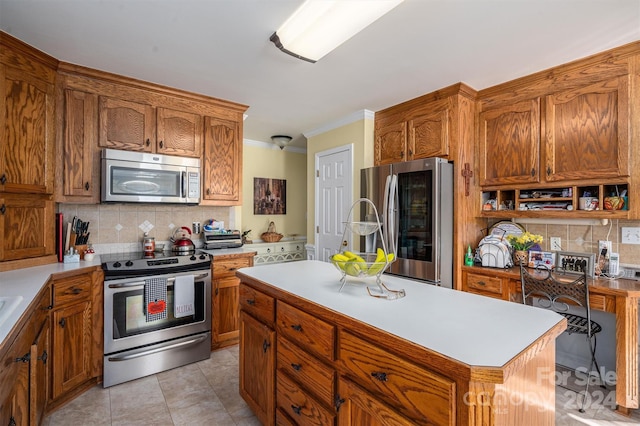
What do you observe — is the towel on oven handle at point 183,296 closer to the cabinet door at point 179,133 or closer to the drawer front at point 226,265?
the drawer front at point 226,265

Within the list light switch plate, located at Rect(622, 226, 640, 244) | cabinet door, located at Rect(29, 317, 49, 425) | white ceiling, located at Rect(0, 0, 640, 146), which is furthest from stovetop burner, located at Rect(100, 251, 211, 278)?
light switch plate, located at Rect(622, 226, 640, 244)

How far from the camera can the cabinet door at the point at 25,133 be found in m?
2.05

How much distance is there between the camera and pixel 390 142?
3.34m

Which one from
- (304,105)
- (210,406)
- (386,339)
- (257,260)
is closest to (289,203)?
(257,260)

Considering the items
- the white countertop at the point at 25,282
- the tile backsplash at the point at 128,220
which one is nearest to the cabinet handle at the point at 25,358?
the white countertop at the point at 25,282

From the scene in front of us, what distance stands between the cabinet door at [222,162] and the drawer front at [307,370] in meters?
2.07

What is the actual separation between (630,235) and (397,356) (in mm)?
2512

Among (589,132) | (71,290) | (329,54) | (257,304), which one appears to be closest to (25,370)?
(71,290)

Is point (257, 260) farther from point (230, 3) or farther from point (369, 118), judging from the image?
point (230, 3)

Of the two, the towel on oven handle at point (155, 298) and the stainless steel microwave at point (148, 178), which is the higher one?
the stainless steel microwave at point (148, 178)

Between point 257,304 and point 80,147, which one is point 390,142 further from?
point 80,147

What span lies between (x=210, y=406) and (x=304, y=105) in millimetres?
2786

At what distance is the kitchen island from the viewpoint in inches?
33.5

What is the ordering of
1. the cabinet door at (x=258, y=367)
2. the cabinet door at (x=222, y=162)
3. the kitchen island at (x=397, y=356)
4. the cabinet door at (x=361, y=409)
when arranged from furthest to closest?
the cabinet door at (x=222, y=162) < the cabinet door at (x=258, y=367) < the cabinet door at (x=361, y=409) < the kitchen island at (x=397, y=356)
